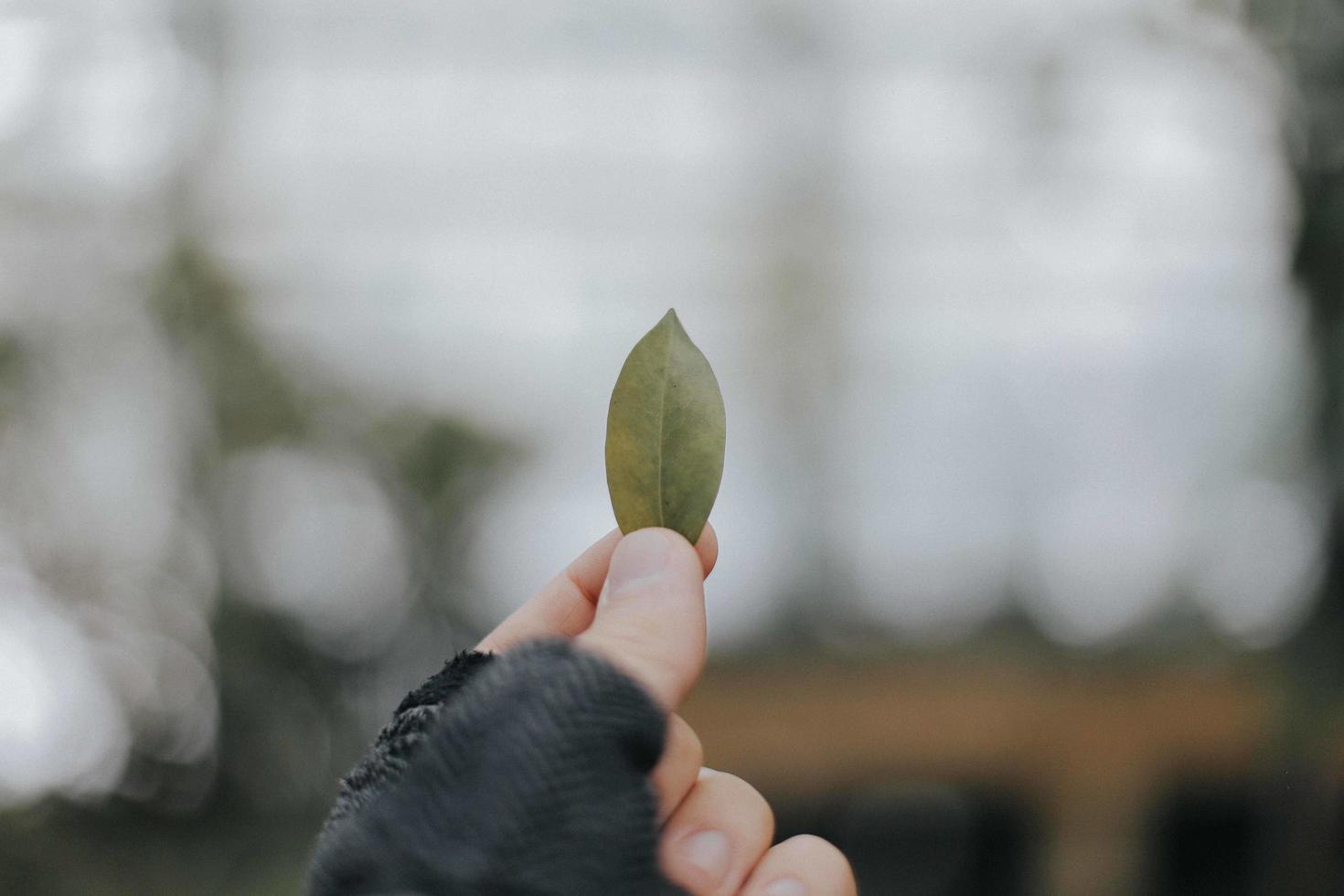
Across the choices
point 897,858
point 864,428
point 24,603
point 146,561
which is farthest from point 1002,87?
point 24,603

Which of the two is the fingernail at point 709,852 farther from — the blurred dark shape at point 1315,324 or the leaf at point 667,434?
the blurred dark shape at point 1315,324

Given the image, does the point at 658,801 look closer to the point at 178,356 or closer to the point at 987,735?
the point at 178,356

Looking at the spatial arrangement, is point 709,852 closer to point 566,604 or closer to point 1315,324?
point 566,604

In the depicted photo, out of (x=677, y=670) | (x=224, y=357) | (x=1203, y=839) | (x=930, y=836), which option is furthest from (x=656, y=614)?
(x=1203, y=839)

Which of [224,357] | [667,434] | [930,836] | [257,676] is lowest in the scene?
[930,836]

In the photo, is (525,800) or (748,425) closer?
(525,800)

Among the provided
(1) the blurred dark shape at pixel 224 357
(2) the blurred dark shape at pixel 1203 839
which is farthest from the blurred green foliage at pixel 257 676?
(2) the blurred dark shape at pixel 1203 839
